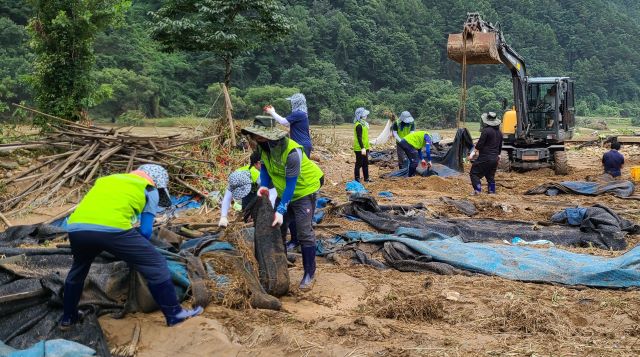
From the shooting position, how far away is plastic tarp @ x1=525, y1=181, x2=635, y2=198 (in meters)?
11.1

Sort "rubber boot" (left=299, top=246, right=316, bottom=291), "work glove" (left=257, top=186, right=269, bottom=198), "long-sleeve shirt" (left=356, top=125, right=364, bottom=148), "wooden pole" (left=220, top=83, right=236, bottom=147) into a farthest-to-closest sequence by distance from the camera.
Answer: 1. "wooden pole" (left=220, top=83, right=236, bottom=147)
2. "long-sleeve shirt" (left=356, top=125, right=364, bottom=148)
3. "rubber boot" (left=299, top=246, right=316, bottom=291)
4. "work glove" (left=257, top=186, right=269, bottom=198)

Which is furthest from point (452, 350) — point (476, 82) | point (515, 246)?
point (476, 82)

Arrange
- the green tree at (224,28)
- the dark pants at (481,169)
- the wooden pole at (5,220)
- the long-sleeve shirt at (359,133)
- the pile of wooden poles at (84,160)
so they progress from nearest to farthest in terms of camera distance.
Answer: the wooden pole at (5,220) → the pile of wooden poles at (84,160) → the dark pants at (481,169) → the long-sleeve shirt at (359,133) → the green tree at (224,28)

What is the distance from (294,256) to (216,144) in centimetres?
635

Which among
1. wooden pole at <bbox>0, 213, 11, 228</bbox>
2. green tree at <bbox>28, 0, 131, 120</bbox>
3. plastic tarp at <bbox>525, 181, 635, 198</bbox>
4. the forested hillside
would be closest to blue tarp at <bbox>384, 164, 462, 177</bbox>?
plastic tarp at <bbox>525, 181, 635, 198</bbox>

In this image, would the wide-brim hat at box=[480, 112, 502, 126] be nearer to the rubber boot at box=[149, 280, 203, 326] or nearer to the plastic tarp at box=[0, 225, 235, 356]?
the plastic tarp at box=[0, 225, 235, 356]

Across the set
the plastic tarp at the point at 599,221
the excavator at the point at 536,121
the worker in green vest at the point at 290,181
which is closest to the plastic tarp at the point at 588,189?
the plastic tarp at the point at 599,221

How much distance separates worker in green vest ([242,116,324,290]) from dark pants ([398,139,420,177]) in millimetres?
7016

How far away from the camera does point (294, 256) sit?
23.5 ft

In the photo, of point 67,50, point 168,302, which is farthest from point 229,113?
point 168,302

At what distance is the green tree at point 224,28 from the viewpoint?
1827cm

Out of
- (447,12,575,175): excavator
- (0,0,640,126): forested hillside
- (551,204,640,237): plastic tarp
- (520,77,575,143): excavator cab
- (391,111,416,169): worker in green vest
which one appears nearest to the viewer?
(551,204,640,237): plastic tarp

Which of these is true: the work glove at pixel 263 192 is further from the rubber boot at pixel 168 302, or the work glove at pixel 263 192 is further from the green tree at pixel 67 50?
the green tree at pixel 67 50

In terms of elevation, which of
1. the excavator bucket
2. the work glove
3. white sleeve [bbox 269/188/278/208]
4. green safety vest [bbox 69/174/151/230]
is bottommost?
white sleeve [bbox 269/188/278/208]
